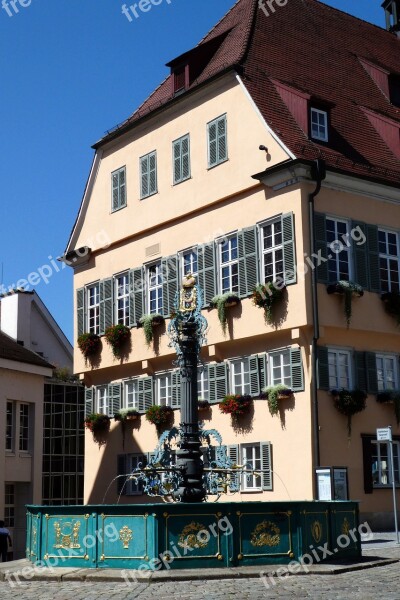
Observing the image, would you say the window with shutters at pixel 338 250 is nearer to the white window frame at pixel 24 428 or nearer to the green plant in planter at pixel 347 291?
the green plant in planter at pixel 347 291

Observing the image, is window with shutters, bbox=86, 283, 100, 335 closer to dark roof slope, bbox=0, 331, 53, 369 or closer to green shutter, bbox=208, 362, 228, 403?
dark roof slope, bbox=0, 331, 53, 369

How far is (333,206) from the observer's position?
24.0m

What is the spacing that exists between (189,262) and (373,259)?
515 cm

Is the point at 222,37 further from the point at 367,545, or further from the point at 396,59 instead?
the point at 367,545

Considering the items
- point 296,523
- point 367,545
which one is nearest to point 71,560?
point 296,523

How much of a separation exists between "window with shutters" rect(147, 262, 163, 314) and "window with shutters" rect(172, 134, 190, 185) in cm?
252

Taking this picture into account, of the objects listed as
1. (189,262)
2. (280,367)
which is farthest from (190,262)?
(280,367)

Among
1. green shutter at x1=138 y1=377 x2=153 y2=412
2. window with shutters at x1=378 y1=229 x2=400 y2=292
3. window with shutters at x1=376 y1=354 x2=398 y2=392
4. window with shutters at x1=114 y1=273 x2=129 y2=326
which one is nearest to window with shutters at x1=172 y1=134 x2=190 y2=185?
window with shutters at x1=114 y1=273 x2=129 y2=326

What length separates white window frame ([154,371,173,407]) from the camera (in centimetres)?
2727

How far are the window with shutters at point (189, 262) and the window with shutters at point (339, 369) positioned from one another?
4840 millimetres

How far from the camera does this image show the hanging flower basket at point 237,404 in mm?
24047

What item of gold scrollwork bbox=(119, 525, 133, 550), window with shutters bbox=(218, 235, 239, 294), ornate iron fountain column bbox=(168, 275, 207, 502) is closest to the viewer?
gold scrollwork bbox=(119, 525, 133, 550)

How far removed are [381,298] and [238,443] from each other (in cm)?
498

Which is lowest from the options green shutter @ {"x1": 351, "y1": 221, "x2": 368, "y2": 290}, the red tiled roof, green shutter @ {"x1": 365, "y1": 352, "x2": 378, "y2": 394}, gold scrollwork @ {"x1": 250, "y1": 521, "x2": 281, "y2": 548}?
gold scrollwork @ {"x1": 250, "y1": 521, "x2": 281, "y2": 548}
